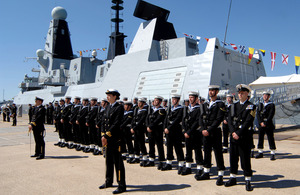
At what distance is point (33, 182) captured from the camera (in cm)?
414

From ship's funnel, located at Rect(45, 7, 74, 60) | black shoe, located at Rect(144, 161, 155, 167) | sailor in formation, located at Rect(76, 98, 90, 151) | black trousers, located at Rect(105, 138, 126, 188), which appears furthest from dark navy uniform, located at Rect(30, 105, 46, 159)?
ship's funnel, located at Rect(45, 7, 74, 60)

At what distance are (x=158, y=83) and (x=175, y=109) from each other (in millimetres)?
8458

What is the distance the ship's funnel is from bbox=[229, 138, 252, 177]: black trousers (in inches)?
1202

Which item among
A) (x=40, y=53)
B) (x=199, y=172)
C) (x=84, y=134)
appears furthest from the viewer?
(x=40, y=53)

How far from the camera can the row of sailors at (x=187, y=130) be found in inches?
154

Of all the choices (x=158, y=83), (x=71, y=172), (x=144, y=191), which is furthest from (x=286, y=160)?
(x=158, y=83)

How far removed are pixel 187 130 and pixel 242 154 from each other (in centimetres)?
114

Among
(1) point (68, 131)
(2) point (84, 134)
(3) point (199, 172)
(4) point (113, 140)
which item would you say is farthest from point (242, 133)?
(1) point (68, 131)

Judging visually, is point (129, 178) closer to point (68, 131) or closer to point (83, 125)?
point (83, 125)

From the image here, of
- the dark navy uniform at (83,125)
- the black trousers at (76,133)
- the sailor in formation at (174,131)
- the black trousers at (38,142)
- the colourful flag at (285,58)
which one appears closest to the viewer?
the sailor in formation at (174,131)

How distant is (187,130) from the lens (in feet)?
15.3

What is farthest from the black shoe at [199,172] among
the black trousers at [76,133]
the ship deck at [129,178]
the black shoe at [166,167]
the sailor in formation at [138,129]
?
the black trousers at [76,133]

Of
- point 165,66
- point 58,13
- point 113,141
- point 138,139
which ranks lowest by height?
point 138,139

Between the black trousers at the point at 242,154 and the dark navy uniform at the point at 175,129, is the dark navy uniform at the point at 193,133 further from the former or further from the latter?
the black trousers at the point at 242,154
